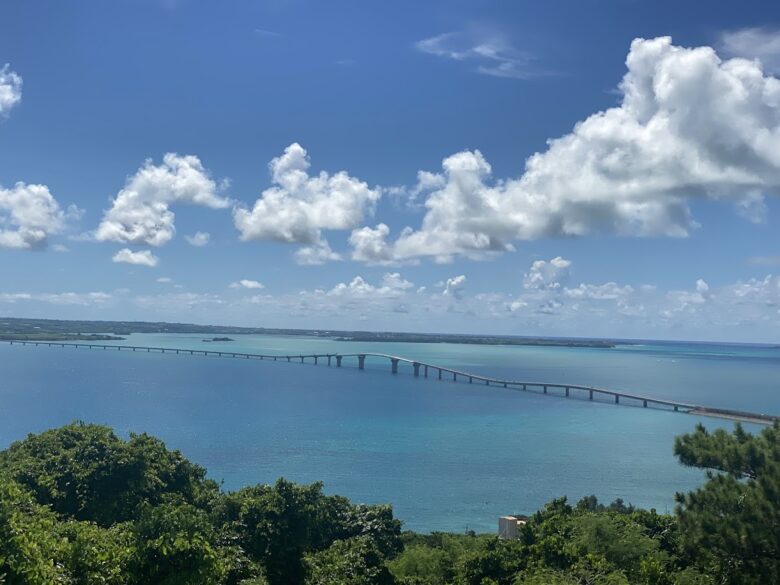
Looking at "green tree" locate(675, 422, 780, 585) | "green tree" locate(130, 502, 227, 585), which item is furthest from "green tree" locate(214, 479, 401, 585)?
"green tree" locate(675, 422, 780, 585)

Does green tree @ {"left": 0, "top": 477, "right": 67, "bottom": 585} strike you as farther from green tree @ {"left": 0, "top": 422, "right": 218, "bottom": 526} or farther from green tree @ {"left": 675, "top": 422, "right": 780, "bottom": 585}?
green tree @ {"left": 675, "top": 422, "right": 780, "bottom": 585}

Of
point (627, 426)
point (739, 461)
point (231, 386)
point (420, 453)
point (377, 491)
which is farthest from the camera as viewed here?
point (231, 386)

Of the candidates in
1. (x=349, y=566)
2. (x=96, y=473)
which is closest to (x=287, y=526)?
(x=349, y=566)

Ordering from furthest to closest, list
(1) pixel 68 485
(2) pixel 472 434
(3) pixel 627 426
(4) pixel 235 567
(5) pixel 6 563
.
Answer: (3) pixel 627 426 → (2) pixel 472 434 → (1) pixel 68 485 → (4) pixel 235 567 → (5) pixel 6 563

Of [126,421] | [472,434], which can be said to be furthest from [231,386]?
[472,434]

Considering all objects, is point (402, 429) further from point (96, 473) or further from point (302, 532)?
point (302, 532)

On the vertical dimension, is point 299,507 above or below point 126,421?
above

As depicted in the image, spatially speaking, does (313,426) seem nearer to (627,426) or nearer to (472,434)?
(472,434)
